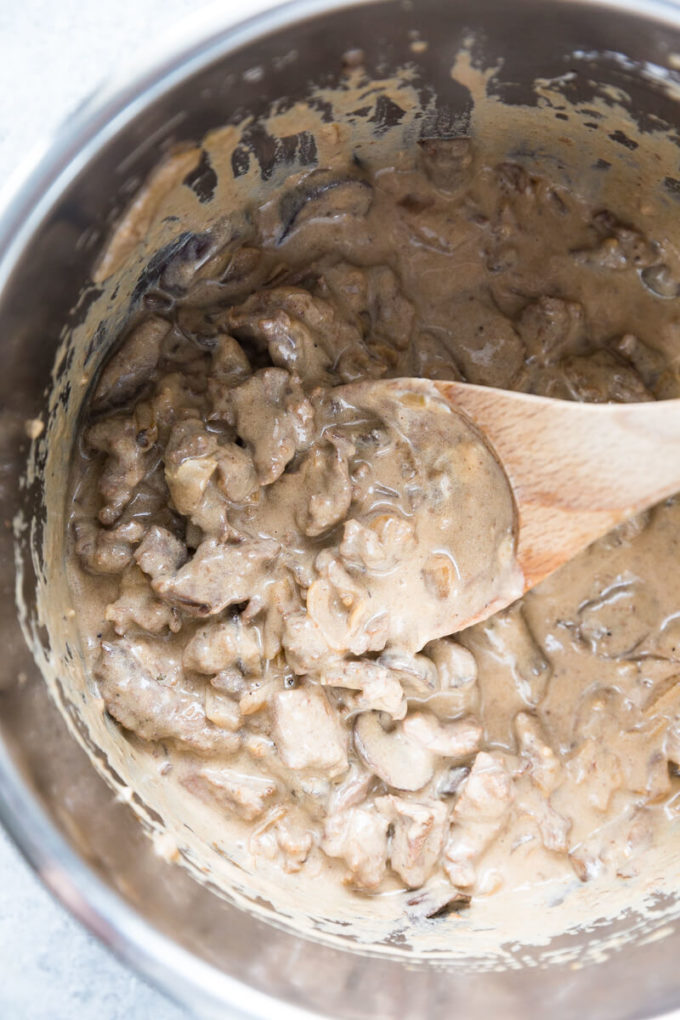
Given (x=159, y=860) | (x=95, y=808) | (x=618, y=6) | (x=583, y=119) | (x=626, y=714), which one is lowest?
(x=626, y=714)

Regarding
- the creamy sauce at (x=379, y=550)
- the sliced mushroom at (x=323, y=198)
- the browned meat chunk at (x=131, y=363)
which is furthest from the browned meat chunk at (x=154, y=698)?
the sliced mushroom at (x=323, y=198)

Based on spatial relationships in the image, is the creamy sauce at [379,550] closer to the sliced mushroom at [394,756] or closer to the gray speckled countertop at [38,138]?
the sliced mushroom at [394,756]

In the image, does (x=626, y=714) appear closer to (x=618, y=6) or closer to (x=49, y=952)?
(x=49, y=952)

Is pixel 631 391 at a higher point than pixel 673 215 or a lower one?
lower

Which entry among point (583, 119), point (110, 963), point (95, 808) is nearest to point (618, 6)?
point (583, 119)

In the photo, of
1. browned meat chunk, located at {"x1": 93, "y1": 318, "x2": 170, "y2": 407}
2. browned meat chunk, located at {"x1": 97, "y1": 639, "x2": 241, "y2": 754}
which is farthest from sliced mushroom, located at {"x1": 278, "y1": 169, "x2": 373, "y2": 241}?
browned meat chunk, located at {"x1": 97, "y1": 639, "x2": 241, "y2": 754}

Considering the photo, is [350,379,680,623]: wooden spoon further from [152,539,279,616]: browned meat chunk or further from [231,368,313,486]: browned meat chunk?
[152,539,279,616]: browned meat chunk

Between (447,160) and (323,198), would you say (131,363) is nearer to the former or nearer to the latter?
(323,198)
